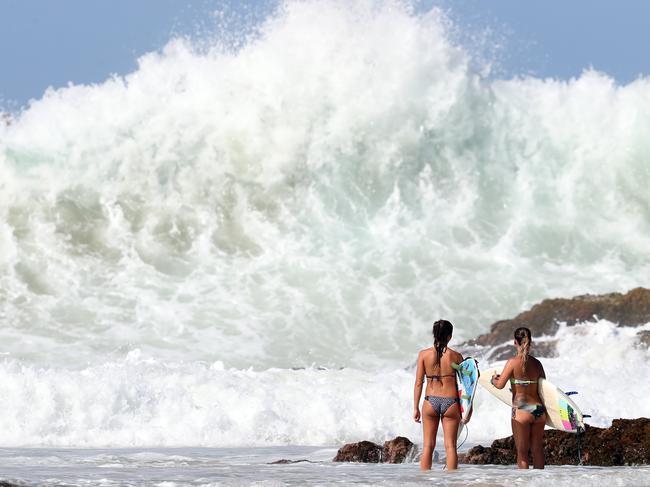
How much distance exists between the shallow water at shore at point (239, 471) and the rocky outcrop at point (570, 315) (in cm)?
645

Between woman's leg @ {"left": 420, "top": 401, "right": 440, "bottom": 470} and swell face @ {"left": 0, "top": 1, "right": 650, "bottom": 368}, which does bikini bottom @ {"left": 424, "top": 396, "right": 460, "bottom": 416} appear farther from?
swell face @ {"left": 0, "top": 1, "right": 650, "bottom": 368}

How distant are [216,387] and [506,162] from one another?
12.8 m

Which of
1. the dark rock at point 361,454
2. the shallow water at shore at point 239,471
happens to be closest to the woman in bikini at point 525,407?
the shallow water at shore at point 239,471

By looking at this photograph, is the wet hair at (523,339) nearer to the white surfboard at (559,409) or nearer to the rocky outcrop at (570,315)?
the white surfboard at (559,409)

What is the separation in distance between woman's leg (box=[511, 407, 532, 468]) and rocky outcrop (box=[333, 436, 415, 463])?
4.67 ft

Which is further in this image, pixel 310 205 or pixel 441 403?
pixel 310 205

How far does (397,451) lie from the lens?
8.89m

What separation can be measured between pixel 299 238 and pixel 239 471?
41.8 ft

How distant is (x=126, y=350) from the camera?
1662 centimetres

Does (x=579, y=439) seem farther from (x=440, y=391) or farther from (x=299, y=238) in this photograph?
(x=299, y=238)

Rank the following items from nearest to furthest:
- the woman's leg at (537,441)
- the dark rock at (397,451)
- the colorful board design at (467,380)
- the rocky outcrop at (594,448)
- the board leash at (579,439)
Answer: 1. the colorful board design at (467,380)
2. the woman's leg at (537,441)
3. the board leash at (579,439)
4. the rocky outcrop at (594,448)
5. the dark rock at (397,451)

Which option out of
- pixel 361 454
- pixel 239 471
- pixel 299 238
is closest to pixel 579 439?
pixel 361 454

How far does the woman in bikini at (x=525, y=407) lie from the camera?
763cm

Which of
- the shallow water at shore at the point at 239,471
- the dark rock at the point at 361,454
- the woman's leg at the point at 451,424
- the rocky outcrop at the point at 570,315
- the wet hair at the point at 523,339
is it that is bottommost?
the shallow water at shore at the point at 239,471
